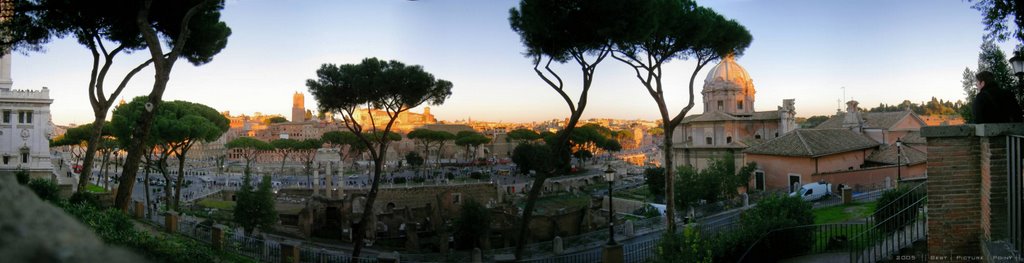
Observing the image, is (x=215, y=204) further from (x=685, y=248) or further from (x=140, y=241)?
(x=685, y=248)

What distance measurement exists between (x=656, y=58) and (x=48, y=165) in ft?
91.4

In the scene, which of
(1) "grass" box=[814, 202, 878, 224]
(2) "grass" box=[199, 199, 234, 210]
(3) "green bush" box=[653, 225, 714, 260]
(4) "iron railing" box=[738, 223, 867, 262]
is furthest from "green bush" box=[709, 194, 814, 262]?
(2) "grass" box=[199, 199, 234, 210]

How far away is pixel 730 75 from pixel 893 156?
13.5 m

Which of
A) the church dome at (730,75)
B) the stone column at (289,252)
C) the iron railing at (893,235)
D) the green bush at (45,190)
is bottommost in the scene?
the stone column at (289,252)

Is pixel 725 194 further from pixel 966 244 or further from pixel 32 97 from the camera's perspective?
pixel 32 97

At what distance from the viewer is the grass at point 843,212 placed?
516 inches

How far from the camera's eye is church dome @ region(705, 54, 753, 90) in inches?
1414

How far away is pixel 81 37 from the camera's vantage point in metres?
11.3

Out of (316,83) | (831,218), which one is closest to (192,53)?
(316,83)

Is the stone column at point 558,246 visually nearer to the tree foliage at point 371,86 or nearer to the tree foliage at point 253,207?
the tree foliage at point 371,86

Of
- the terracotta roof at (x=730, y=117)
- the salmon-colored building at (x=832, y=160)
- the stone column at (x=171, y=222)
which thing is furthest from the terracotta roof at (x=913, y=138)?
the stone column at (x=171, y=222)

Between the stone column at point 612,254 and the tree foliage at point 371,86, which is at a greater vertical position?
the tree foliage at point 371,86

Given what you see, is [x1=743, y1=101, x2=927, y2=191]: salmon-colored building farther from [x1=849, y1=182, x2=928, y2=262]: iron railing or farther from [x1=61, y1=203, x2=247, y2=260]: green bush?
[x1=61, y1=203, x2=247, y2=260]: green bush

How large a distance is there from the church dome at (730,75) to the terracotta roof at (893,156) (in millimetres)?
11541
